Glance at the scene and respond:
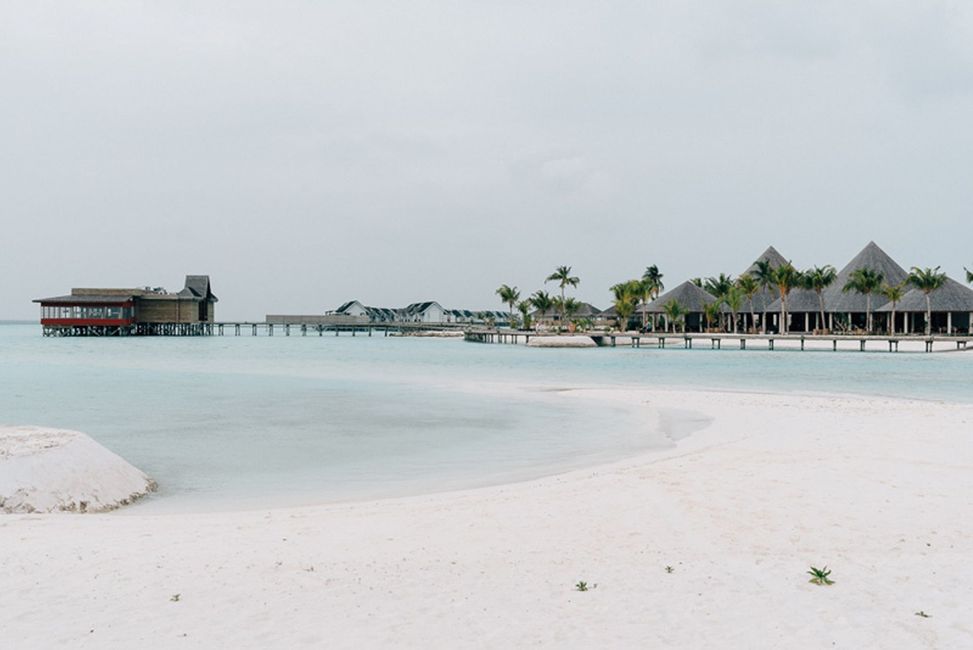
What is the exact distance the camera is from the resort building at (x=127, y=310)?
9575 cm

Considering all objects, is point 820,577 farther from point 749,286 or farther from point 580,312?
point 580,312

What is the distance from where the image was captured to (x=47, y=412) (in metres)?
24.3

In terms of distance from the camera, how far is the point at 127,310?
96625 mm

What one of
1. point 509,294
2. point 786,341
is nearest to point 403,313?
point 509,294

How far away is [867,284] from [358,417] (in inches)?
2750

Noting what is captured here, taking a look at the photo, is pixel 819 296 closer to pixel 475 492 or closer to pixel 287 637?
pixel 475 492

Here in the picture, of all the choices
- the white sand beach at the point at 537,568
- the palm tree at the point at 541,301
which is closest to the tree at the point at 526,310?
the palm tree at the point at 541,301

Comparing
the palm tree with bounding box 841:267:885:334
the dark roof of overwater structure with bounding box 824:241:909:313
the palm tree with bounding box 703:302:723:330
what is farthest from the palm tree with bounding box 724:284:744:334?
the palm tree with bounding box 841:267:885:334

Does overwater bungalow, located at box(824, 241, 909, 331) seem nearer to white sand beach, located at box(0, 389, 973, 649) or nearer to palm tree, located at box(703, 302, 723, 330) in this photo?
palm tree, located at box(703, 302, 723, 330)

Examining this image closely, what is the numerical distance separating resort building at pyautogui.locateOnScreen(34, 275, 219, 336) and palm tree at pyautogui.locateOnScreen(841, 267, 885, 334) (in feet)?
272

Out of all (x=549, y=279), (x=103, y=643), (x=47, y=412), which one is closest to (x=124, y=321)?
(x=549, y=279)

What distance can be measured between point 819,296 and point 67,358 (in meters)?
73.8

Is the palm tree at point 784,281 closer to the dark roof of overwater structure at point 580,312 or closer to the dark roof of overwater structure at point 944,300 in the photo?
the dark roof of overwater structure at point 944,300

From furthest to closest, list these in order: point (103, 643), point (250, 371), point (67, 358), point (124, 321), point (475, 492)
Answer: point (124, 321) < point (67, 358) < point (250, 371) < point (475, 492) < point (103, 643)
